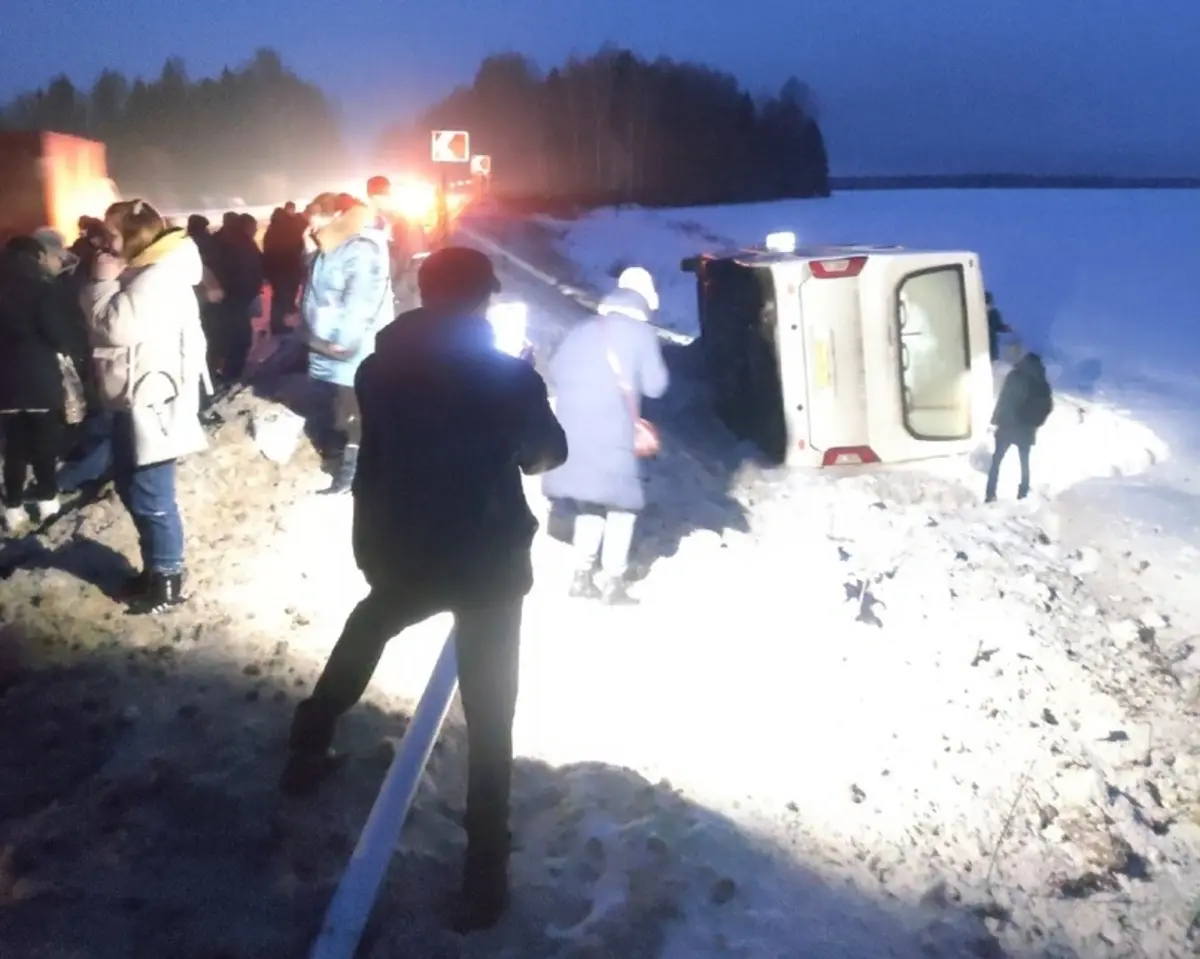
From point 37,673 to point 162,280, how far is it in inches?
67.3

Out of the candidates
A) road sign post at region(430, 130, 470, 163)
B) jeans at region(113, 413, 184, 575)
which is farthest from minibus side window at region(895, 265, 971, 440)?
road sign post at region(430, 130, 470, 163)

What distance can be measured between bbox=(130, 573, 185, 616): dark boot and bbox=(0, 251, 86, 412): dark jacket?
1.95m

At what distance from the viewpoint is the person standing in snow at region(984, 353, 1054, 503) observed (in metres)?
9.11

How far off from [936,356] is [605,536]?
421 cm

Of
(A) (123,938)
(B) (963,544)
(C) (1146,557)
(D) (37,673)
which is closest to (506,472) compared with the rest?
(A) (123,938)

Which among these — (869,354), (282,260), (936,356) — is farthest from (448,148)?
(869,354)

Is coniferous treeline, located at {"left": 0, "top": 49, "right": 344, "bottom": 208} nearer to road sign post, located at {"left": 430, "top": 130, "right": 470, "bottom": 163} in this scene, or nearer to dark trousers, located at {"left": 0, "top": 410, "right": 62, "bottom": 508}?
road sign post, located at {"left": 430, "top": 130, "right": 470, "bottom": 163}

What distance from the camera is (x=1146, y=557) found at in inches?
359

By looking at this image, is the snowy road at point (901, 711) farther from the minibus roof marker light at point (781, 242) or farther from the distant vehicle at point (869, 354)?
the minibus roof marker light at point (781, 242)

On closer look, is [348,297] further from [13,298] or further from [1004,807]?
[1004,807]

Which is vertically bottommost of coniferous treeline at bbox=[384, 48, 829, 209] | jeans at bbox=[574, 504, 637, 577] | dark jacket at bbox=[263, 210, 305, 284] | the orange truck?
jeans at bbox=[574, 504, 637, 577]

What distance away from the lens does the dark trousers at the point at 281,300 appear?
1169 centimetres

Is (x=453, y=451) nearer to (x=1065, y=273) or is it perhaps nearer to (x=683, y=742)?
(x=683, y=742)

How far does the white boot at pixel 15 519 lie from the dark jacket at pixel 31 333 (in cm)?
60
